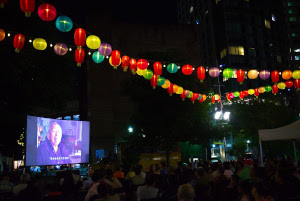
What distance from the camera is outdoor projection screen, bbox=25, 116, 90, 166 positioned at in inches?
436

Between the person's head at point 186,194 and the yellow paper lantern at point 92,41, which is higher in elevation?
the yellow paper lantern at point 92,41

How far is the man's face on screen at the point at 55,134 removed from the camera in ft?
39.6

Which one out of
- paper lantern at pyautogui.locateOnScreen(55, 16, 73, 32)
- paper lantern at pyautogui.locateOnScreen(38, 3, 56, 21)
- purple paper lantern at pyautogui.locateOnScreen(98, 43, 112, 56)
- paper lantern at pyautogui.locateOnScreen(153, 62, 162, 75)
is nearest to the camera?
paper lantern at pyautogui.locateOnScreen(38, 3, 56, 21)

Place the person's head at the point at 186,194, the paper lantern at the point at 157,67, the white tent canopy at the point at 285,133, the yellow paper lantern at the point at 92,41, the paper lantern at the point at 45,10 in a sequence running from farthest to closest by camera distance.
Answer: the paper lantern at the point at 157,67
the white tent canopy at the point at 285,133
the yellow paper lantern at the point at 92,41
the paper lantern at the point at 45,10
the person's head at the point at 186,194

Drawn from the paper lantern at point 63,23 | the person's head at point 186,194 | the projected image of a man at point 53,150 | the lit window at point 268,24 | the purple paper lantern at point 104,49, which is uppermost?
the lit window at point 268,24

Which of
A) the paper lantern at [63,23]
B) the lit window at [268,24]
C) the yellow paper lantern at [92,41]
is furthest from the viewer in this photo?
the lit window at [268,24]

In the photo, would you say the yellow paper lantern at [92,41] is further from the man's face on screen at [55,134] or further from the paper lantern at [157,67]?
the paper lantern at [157,67]

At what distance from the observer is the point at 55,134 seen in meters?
12.3

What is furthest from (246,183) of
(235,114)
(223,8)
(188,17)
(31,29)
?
(188,17)

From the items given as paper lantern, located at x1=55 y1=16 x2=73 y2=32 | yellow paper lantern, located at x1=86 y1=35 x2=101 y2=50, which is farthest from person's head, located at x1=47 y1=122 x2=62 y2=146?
paper lantern, located at x1=55 y1=16 x2=73 y2=32

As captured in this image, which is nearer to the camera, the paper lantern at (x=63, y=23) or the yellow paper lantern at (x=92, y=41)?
the paper lantern at (x=63, y=23)

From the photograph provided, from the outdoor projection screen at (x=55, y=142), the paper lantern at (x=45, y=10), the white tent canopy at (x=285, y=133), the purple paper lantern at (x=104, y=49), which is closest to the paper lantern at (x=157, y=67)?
the purple paper lantern at (x=104, y=49)

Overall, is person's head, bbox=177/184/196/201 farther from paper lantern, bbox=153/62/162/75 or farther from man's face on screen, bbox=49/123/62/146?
paper lantern, bbox=153/62/162/75

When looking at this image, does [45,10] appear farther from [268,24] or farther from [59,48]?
[268,24]
